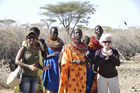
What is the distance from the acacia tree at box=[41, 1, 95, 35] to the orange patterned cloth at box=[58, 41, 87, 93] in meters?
17.5

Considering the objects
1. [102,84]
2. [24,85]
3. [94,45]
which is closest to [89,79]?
[102,84]

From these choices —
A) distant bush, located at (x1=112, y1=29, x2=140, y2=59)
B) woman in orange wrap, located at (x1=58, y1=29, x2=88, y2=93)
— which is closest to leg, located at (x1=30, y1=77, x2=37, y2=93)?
woman in orange wrap, located at (x1=58, y1=29, x2=88, y2=93)

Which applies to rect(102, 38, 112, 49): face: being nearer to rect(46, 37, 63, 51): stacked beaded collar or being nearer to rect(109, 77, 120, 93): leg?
rect(109, 77, 120, 93): leg

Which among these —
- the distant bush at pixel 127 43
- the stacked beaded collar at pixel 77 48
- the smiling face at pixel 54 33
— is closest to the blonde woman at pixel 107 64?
the stacked beaded collar at pixel 77 48

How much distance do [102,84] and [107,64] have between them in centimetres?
39

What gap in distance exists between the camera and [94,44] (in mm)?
5016

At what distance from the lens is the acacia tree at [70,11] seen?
73.5 feet

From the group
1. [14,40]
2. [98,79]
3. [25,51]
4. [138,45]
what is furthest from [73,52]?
[138,45]

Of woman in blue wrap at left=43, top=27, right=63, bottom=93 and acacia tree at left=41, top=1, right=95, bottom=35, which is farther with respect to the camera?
acacia tree at left=41, top=1, right=95, bottom=35

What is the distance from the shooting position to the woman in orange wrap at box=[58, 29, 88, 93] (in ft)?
14.1

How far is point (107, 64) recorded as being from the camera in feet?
13.8

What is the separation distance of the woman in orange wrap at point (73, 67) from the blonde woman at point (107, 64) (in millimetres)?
332

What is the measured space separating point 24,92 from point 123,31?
17695mm

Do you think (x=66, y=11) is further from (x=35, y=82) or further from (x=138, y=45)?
(x=35, y=82)
